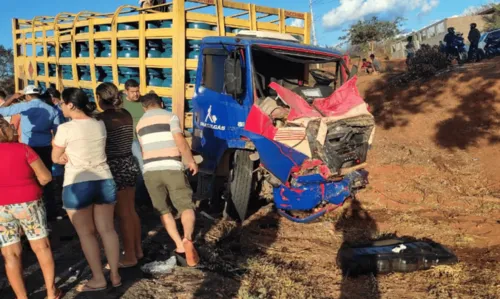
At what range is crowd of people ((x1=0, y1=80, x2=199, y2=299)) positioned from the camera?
3.49 m

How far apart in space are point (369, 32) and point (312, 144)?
3461 centimetres

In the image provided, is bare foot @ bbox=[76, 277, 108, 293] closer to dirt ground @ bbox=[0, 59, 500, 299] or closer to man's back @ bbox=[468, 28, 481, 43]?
dirt ground @ bbox=[0, 59, 500, 299]

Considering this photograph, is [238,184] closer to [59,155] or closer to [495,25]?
[59,155]

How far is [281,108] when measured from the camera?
518cm

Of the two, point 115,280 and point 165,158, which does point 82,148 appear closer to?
point 165,158

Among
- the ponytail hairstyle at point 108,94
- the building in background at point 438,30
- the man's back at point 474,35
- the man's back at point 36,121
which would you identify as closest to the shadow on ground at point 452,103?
the man's back at point 474,35

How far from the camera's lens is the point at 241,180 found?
18.4 ft

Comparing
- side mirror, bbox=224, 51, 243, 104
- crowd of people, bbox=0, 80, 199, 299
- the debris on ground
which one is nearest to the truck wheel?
side mirror, bbox=224, 51, 243, 104

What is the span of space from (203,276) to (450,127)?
9.22m

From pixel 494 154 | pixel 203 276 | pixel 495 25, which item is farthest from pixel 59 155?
pixel 495 25

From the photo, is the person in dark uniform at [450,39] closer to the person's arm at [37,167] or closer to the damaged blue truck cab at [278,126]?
the damaged blue truck cab at [278,126]

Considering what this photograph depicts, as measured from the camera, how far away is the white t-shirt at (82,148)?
3.62 m

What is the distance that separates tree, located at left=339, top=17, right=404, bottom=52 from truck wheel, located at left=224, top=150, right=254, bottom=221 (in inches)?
1311

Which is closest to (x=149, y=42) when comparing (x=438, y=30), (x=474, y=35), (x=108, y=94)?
(x=108, y=94)
